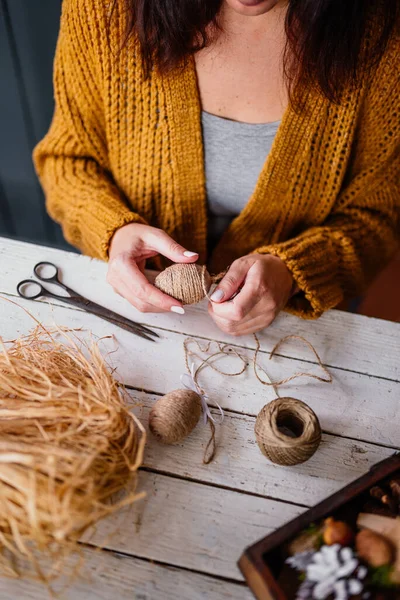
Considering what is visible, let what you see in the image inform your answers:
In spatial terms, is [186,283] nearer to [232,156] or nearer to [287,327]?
[287,327]

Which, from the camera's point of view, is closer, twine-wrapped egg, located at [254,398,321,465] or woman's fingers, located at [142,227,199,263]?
twine-wrapped egg, located at [254,398,321,465]

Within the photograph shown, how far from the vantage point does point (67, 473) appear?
579mm

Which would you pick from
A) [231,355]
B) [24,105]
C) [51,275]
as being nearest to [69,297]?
[51,275]

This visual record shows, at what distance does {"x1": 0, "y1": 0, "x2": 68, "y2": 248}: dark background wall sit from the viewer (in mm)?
1213

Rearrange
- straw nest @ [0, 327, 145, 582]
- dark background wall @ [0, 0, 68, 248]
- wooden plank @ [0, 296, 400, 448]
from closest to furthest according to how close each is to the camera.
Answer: straw nest @ [0, 327, 145, 582] < wooden plank @ [0, 296, 400, 448] < dark background wall @ [0, 0, 68, 248]

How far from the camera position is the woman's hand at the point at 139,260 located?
0.80 metres

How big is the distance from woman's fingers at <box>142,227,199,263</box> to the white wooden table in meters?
0.12

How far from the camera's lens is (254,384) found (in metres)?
0.79

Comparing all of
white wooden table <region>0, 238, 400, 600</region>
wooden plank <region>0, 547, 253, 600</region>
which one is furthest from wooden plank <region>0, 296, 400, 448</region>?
wooden plank <region>0, 547, 253, 600</region>

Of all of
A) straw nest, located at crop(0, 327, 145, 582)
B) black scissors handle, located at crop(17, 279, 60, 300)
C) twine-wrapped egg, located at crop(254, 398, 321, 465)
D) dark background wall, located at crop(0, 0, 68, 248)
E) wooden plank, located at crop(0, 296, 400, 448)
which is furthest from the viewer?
dark background wall, located at crop(0, 0, 68, 248)

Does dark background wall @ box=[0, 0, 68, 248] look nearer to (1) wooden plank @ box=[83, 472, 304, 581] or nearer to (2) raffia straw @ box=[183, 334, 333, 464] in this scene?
(2) raffia straw @ box=[183, 334, 333, 464]

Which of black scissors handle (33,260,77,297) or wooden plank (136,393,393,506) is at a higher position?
black scissors handle (33,260,77,297)

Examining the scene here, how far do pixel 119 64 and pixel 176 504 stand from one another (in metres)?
0.76

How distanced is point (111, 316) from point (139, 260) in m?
0.12
